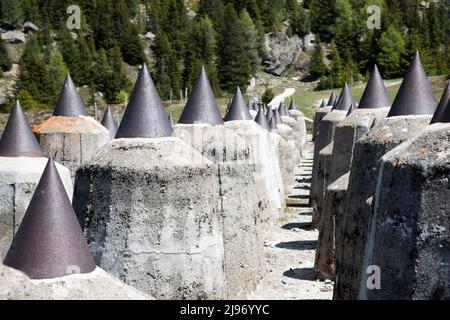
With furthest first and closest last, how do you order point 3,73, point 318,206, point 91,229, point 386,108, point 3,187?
point 3,73, point 318,206, point 386,108, point 3,187, point 91,229

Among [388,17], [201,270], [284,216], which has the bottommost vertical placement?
[284,216]

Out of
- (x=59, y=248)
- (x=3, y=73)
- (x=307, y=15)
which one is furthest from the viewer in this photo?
(x=307, y=15)

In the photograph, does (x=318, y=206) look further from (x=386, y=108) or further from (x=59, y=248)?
(x=59, y=248)

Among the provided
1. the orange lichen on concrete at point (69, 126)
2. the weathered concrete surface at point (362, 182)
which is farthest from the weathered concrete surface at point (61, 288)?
the orange lichen on concrete at point (69, 126)

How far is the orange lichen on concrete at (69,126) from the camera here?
13320mm

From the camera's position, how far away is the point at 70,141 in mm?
13258

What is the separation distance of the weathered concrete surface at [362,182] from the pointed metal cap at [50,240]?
384cm

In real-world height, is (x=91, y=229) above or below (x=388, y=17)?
below

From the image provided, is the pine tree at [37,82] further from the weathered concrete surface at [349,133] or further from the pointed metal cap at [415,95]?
the pointed metal cap at [415,95]

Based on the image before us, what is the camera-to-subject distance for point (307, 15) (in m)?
113

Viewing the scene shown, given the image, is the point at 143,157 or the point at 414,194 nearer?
the point at 414,194

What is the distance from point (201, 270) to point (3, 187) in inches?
128

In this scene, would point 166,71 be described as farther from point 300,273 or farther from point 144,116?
point 144,116
